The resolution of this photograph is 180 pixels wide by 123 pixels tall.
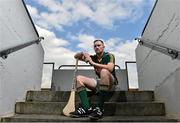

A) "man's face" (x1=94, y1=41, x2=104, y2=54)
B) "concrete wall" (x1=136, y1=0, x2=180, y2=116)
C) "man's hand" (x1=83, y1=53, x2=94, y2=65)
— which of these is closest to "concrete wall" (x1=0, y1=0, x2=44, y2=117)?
"man's hand" (x1=83, y1=53, x2=94, y2=65)

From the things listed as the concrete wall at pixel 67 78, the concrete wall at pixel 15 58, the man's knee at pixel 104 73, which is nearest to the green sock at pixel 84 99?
the man's knee at pixel 104 73

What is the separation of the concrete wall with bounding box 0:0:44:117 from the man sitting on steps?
67 cm

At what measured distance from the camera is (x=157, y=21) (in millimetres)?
2918

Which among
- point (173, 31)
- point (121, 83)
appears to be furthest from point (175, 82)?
point (121, 83)

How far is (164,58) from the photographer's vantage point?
104 inches

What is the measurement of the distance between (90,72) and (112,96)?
9.37 ft

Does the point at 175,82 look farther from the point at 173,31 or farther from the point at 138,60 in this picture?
the point at 138,60

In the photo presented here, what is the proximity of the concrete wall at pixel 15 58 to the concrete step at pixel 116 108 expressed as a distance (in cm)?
16

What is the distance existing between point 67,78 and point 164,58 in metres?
3.36

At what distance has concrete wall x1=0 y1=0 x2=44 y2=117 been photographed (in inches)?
84.6

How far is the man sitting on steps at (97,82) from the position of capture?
7.35 feet

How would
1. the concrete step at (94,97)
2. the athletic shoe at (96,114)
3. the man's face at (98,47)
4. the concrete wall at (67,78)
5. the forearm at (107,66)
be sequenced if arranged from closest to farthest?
the athletic shoe at (96,114) < the forearm at (107,66) < the man's face at (98,47) < the concrete step at (94,97) < the concrete wall at (67,78)

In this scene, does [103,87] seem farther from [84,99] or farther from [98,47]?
[98,47]

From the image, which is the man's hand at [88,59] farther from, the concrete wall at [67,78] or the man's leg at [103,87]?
the concrete wall at [67,78]
